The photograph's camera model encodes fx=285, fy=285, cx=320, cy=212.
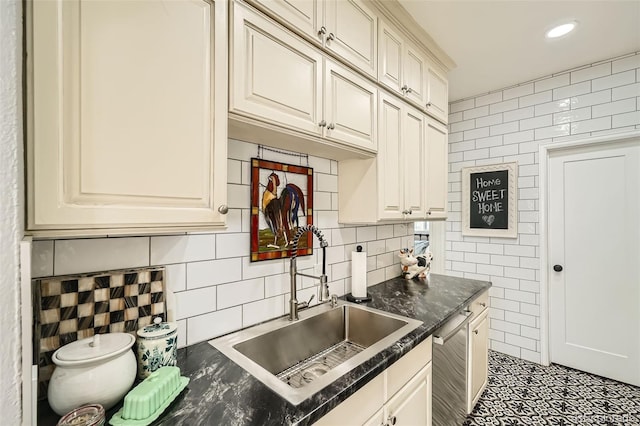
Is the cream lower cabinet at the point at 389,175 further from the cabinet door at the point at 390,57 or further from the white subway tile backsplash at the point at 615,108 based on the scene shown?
the white subway tile backsplash at the point at 615,108

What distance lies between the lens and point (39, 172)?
0.64m

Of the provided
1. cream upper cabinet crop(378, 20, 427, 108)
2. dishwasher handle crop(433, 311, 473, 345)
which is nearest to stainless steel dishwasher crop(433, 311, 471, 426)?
dishwasher handle crop(433, 311, 473, 345)

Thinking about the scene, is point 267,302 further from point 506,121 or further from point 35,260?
point 506,121

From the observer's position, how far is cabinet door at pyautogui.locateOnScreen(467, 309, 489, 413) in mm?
1922

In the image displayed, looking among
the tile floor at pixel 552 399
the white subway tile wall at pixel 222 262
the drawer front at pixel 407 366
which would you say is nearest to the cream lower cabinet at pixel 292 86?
the white subway tile wall at pixel 222 262

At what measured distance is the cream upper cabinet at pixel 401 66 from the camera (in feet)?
5.53

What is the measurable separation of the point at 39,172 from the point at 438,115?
7.64 feet

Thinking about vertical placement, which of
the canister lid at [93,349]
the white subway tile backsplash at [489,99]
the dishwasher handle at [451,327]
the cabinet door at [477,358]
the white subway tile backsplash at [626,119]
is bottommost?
the cabinet door at [477,358]

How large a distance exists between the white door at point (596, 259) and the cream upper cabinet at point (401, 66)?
1742 mm

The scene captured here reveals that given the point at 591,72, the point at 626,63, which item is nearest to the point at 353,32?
the point at 591,72

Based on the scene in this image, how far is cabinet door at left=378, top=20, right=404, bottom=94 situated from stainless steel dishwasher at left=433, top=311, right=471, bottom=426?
145 cm

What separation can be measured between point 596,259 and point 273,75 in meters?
3.15

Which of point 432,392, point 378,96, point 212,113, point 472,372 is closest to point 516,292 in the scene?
point 472,372

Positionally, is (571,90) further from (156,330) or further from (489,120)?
(156,330)
